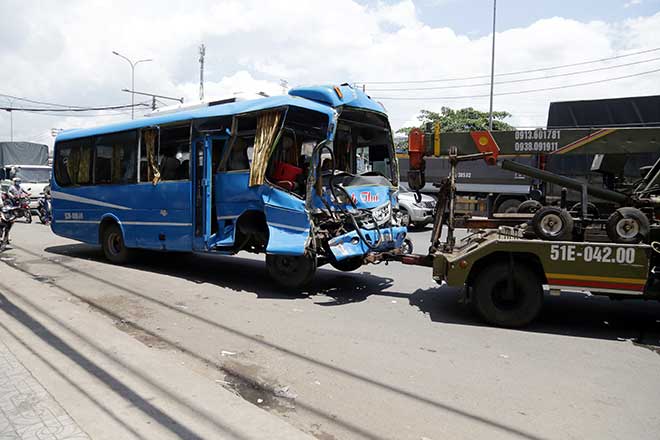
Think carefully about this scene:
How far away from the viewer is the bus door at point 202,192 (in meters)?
8.27

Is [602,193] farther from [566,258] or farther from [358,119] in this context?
[358,119]

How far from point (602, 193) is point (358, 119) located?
3.90 meters

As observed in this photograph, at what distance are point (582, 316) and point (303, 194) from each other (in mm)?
4275

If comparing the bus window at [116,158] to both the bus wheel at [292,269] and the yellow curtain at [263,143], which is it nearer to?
the yellow curtain at [263,143]

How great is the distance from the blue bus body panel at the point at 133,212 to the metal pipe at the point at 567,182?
527 centimetres

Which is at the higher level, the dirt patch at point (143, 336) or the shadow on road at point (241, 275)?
the shadow on road at point (241, 275)

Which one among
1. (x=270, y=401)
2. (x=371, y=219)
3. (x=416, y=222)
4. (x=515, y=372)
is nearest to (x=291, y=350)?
(x=270, y=401)

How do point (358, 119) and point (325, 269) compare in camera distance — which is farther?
point (325, 269)

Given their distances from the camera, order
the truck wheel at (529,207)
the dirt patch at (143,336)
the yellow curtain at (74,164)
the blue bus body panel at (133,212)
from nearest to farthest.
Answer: the dirt patch at (143,336) → the truck wheel at (529,207) → the blue bus body panel at (133,212) → the yellow curtain at (74,164)

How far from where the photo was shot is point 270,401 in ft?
13.3

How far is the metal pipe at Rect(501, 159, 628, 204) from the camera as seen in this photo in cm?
633

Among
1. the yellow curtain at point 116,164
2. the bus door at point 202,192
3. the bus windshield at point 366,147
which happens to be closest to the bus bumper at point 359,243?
the bus windshield at point 366,147

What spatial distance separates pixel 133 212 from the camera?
971 cm

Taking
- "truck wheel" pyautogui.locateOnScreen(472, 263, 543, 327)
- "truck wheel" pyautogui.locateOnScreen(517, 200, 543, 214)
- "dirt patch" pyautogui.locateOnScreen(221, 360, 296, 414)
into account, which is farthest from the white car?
"dirt patch" pyautogui.locateOnScreen(221, 360, 296, 414)
